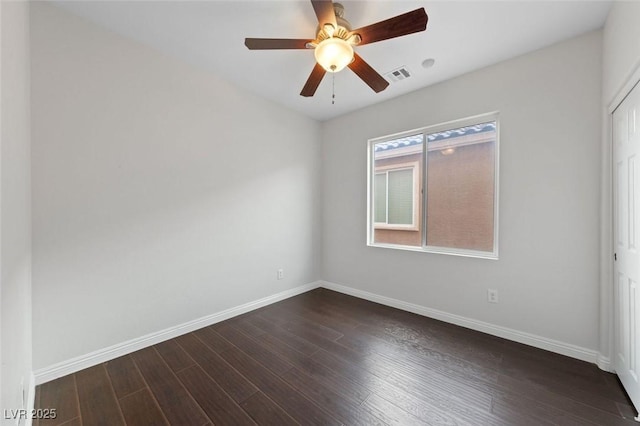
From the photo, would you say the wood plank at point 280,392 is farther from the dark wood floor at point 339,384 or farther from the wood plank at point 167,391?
the wood plank at point 167,391

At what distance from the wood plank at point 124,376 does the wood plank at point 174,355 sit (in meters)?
0.21

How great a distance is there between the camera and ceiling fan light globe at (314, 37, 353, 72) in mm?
1646

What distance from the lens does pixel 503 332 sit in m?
2.38

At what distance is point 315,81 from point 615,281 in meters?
2.81

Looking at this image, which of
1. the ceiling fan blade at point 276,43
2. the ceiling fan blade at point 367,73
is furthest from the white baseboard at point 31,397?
the ceiling fan blade at point 367,73

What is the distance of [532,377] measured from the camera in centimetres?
182

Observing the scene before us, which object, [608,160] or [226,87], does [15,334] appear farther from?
[608,160]

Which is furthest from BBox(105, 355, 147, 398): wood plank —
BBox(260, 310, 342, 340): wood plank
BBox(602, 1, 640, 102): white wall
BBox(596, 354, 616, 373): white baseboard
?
BBox(602, 1, 640, 102): white wall

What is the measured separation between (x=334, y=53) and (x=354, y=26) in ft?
1.75

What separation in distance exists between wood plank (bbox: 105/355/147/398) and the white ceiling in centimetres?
278

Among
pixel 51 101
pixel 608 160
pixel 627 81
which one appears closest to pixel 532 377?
pixel 608 160

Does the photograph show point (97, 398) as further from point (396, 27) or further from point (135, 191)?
point (396, 27)

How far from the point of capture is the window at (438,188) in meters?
2.59

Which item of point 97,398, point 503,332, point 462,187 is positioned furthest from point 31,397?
point 462,187
